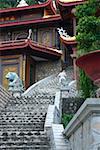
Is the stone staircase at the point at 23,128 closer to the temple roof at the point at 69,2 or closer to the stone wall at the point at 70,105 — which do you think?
the stone wall at the point at 70,105

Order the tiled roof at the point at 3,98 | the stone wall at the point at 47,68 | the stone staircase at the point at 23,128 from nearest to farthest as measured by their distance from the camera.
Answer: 1. the stone staircase at the point at 23,128
2. the tiled roof at the point at 3,98
3. the stone wall at the point at 47,68

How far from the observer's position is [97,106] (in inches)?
157

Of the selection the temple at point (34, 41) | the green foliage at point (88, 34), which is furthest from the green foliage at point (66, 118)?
the temple at point (34, 41)

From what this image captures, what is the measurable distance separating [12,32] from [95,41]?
1615 cm

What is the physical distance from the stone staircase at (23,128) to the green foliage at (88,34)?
175cm

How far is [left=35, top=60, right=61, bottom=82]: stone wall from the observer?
77.6 feet

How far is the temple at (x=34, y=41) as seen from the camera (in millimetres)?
22250

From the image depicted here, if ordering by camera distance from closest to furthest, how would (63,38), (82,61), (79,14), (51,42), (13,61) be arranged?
(82,61), (79,14), (63,38), (13,61), (51,42)

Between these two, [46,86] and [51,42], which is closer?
[46,86]

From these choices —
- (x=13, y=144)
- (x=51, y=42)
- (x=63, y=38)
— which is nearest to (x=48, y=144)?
(x=13, y=144)

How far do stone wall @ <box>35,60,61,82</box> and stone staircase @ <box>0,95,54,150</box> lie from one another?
10480 mm

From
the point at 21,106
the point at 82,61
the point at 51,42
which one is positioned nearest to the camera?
the point at 82,61

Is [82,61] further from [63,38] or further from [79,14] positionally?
[63,38]

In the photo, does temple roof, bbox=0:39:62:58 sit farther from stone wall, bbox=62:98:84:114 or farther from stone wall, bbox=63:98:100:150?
stone wall, bbox=63:98:100:150
